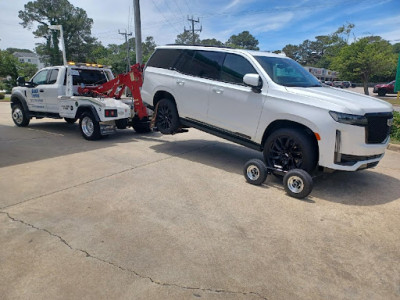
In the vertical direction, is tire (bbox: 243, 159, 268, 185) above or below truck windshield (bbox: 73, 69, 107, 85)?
below

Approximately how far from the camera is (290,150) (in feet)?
16.3

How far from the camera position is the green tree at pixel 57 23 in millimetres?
55031

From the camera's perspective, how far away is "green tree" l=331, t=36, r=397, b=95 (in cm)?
2892

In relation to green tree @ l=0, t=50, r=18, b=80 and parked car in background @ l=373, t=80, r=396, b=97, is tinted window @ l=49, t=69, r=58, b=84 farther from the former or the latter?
green tree @ l=0, t=50, r=18, b=80

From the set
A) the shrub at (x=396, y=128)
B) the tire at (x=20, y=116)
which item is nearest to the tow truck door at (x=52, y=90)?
the tire at (x=20, y=116)

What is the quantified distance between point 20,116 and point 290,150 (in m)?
9.87

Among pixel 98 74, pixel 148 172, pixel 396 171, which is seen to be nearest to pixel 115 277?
pixel 148 172

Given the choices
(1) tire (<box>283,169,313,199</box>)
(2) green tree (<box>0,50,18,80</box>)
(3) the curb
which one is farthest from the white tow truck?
(2) green tree (<box>0,50,18,80</box>)

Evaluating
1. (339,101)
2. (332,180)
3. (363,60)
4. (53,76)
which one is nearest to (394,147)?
(332,180)

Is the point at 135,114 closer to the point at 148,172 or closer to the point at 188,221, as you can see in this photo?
the point at 148,172

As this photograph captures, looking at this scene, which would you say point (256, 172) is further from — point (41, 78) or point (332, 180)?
point (41, 78)

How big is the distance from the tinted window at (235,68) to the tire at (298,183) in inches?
79.3

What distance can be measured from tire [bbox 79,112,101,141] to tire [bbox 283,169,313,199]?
5.66 m

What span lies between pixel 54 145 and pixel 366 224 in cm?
735
